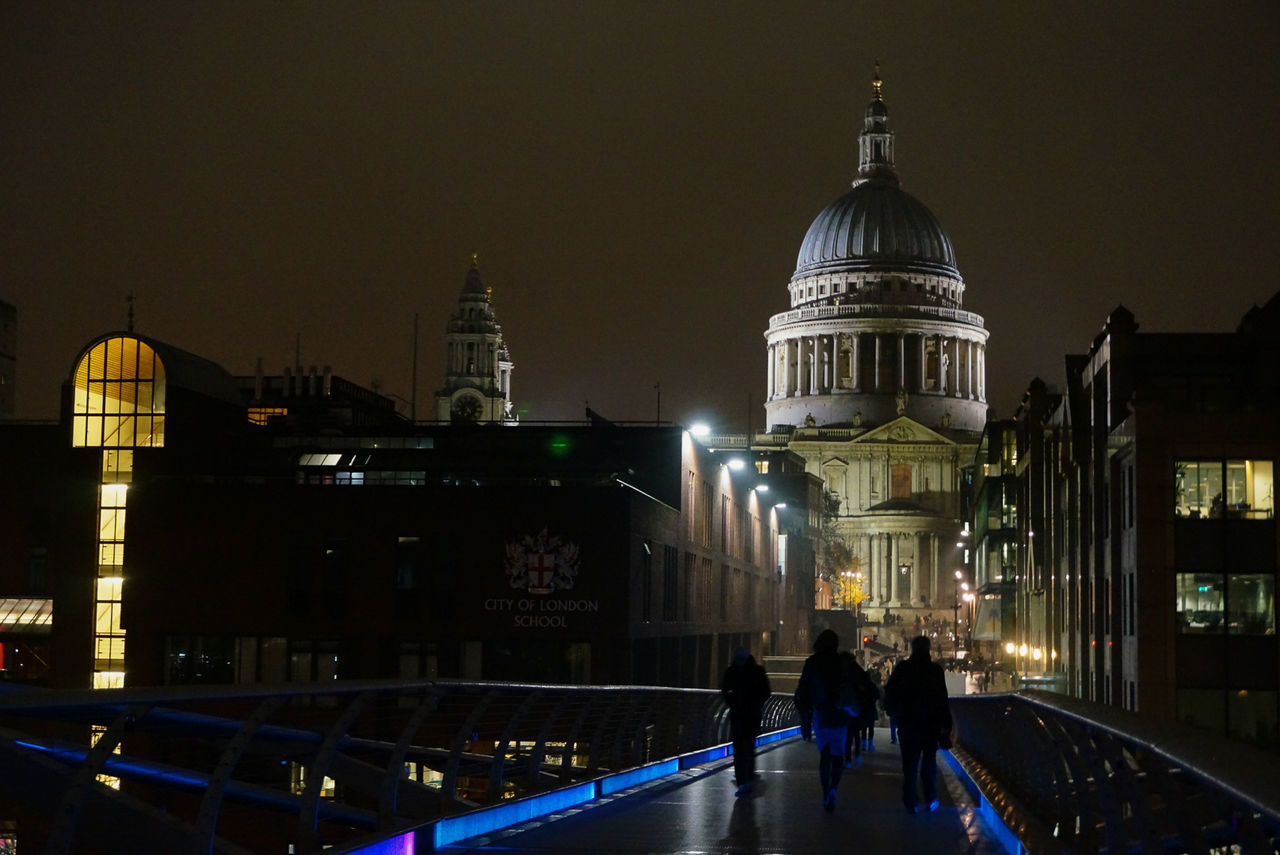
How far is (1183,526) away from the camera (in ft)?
202

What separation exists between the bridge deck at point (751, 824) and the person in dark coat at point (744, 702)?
442 mm

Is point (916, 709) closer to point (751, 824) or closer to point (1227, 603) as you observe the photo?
point (751, 824)

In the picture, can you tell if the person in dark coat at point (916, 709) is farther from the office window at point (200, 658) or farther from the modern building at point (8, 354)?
the modern building at point (8, 354)

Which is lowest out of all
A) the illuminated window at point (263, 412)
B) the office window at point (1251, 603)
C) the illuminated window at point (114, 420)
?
the office window at point (1251, 603)

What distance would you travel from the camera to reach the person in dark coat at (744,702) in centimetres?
2427

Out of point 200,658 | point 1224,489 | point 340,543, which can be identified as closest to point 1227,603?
point 1224,489

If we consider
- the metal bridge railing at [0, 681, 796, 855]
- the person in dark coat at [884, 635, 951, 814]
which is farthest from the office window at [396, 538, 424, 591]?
the person in dark coat at [884, 635, 951, 814]

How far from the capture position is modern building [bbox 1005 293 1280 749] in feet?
196

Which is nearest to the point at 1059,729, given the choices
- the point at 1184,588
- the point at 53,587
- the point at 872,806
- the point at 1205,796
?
the point at 1205,796

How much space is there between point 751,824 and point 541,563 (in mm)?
47729

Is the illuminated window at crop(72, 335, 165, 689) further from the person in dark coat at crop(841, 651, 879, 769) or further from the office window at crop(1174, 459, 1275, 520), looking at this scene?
the person in dark coat at crop(841, 651, 879, 769)

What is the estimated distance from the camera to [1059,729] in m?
15.2

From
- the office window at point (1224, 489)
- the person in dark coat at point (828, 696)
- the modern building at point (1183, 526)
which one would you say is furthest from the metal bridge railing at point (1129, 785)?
the office window at point (1224, 489)

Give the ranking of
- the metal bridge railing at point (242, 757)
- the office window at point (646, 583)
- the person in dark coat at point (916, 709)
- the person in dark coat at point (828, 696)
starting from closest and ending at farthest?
the metal bridge railing at point (242, 757)
the person in dark coat at point (916, 709)
the person in dark coat at point (828, 696)
the office window at point (646, 583)
